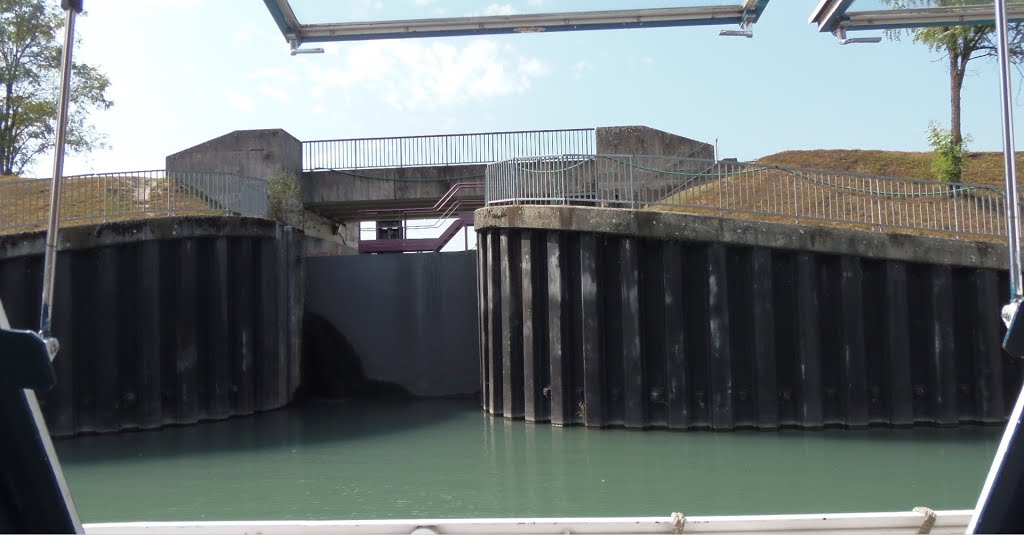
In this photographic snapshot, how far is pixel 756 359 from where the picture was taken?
1084 cm

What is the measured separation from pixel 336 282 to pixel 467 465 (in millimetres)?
7498

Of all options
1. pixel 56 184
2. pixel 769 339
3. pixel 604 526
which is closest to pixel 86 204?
pixel 769 339

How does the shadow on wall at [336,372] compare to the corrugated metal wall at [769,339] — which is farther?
the shadow on wall at [336,372]

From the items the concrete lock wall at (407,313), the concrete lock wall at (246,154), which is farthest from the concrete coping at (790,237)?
the concrete lock wall at (246,154)

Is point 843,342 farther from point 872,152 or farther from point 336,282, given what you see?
point 872,152

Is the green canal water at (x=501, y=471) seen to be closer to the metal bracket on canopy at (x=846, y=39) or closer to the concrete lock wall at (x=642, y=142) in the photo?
the metal bracket on canopy at (x=846, y=39)

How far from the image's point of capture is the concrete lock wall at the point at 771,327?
35.7ft

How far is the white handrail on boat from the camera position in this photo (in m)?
3.13

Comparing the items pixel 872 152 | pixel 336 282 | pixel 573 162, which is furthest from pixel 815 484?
pixel 872 152

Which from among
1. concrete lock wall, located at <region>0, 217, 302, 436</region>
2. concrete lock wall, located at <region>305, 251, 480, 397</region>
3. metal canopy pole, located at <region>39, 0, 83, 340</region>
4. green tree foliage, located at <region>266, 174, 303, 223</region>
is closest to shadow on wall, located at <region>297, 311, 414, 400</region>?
concrete lock wall, located at <region>305, 251, 480, 397</region>

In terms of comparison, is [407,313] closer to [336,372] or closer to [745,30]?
[336,372]

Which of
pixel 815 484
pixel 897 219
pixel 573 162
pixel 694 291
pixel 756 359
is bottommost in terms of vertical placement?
pixel 815 484

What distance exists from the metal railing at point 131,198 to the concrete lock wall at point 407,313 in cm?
213

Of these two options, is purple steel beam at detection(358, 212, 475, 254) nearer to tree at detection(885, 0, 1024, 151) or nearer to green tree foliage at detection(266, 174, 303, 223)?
green tree foliage at detection(266, 174, 303, 223)
